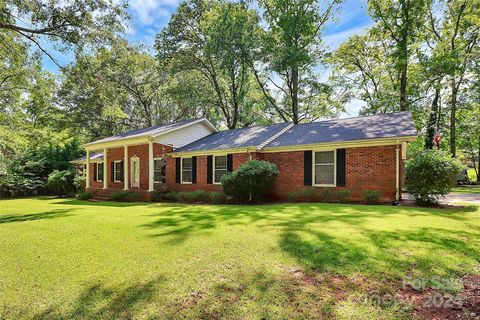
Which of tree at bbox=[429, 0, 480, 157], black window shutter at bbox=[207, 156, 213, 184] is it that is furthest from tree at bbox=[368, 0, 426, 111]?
black window shutter at bbox=[207, 156, 213, 184]

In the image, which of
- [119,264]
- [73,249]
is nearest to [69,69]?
[73,249]

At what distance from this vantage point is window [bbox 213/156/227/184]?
15430 millimetres

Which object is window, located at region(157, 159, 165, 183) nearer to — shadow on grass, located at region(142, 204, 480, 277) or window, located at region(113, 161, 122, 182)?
window, located at region(113, 161, 122, 182)

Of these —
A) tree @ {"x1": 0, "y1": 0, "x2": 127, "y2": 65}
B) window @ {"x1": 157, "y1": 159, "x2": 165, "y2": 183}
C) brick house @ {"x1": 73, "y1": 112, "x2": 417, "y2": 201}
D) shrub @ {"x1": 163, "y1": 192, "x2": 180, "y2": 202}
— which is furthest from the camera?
window @ {"x1": 157, "y1": 159, "x2": 165, "y2": 183}

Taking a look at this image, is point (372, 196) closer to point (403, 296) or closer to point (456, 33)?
point (403, 296)

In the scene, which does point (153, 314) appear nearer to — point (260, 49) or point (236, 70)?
point (260, 49)

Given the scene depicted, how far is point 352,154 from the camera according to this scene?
38.9ft

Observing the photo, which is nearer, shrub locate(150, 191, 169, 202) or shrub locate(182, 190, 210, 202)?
shrub locate(182, 190, 210, 202)

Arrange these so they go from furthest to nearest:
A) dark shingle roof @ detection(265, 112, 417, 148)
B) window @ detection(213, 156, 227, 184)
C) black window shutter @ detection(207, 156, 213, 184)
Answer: black window shutter @ detection(207, 156, 213, 184), window @ detection(213, 156, 227, 184), dark shingle roof @ detection(265, 112, 417, 148)

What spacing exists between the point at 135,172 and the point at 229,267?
1675cm

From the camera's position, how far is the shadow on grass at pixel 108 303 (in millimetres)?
3031

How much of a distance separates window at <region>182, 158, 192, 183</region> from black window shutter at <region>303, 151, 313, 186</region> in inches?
282

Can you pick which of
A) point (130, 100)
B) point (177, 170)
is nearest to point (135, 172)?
point (177, 170)

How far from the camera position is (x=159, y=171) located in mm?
18000
